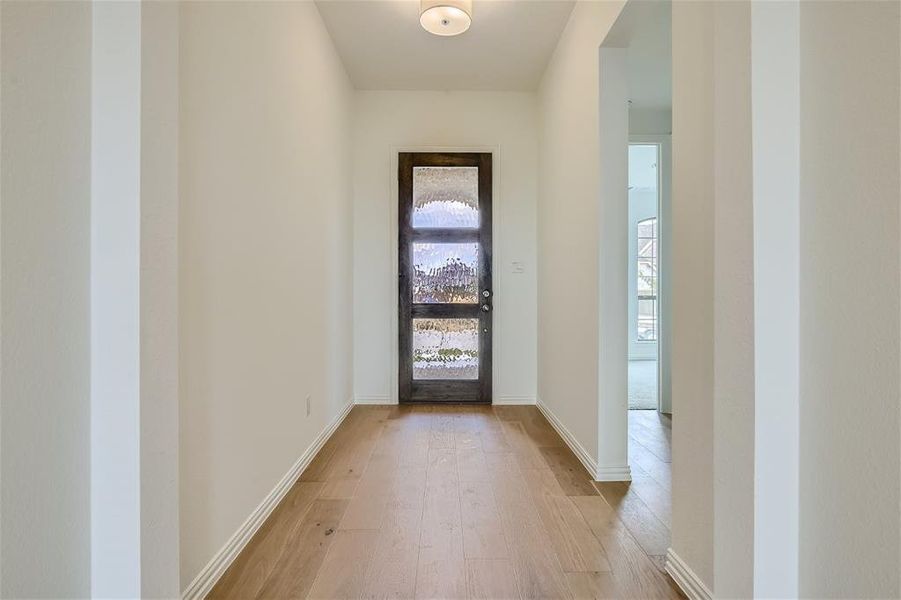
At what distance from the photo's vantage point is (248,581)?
4.92ft

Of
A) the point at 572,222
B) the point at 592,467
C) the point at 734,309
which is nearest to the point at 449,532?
the point at 592,467

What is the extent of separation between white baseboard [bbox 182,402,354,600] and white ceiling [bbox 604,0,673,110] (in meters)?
2.75

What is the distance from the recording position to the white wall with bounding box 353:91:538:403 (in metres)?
3.96

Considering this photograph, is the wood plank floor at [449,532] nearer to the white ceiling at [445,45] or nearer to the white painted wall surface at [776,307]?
the white painted wall surface at [776,307]

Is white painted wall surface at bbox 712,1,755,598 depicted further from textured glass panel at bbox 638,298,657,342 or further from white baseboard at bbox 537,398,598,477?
textured glass panel at bbox 638,298,657,342

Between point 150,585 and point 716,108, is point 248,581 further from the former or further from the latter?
point 716,108

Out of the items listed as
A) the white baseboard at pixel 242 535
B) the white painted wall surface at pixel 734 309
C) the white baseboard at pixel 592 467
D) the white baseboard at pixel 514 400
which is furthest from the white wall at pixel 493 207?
the white painted wall surface at pixel 734 309

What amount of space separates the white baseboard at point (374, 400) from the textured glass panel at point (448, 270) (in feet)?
3.16

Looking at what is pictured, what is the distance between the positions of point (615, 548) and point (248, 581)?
135 centimetres

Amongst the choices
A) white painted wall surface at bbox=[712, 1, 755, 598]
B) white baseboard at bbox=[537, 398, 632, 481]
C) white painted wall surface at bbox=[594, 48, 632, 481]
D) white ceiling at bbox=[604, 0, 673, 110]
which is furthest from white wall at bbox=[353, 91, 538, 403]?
white painted wall surface at bbox=[712, 1, 755, 598]

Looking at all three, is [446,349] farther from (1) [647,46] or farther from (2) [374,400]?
(1) [647,46]
